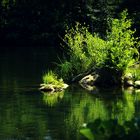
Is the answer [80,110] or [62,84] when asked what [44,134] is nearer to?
[80,110]

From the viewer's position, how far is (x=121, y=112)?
677 inches

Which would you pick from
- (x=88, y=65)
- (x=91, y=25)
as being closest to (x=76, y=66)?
(x=88, y=65)

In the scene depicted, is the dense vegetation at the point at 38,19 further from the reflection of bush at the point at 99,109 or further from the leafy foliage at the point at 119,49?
the reflection of bush at the point at 99,109

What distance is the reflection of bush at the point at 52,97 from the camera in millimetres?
20025

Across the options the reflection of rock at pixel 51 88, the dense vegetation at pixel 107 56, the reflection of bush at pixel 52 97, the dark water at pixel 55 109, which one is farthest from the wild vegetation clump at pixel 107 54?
the reflection of bush at pixel 52 97

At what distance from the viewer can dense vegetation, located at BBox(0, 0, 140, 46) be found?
66.8 m

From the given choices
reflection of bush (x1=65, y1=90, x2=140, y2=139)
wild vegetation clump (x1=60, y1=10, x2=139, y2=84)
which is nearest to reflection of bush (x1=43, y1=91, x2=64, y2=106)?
reflection of bush (x1=65, y1=90, x2=140, y2=139)

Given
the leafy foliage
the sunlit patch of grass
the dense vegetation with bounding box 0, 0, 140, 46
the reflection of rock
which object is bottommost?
the reflection of rock

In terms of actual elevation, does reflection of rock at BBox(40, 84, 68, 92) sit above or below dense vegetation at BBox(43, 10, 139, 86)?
below

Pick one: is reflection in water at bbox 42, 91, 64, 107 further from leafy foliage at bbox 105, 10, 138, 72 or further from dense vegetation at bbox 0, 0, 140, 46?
dense vegetation at bbox 0, 0, 140, 46

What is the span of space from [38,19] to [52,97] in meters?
50.0

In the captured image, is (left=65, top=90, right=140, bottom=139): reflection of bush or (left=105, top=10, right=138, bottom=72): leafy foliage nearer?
(left=65, top=90, right=140, bottom=139): reflection of bush

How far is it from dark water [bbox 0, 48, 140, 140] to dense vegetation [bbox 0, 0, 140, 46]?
40.2 meters

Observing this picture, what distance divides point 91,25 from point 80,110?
41.7 m
